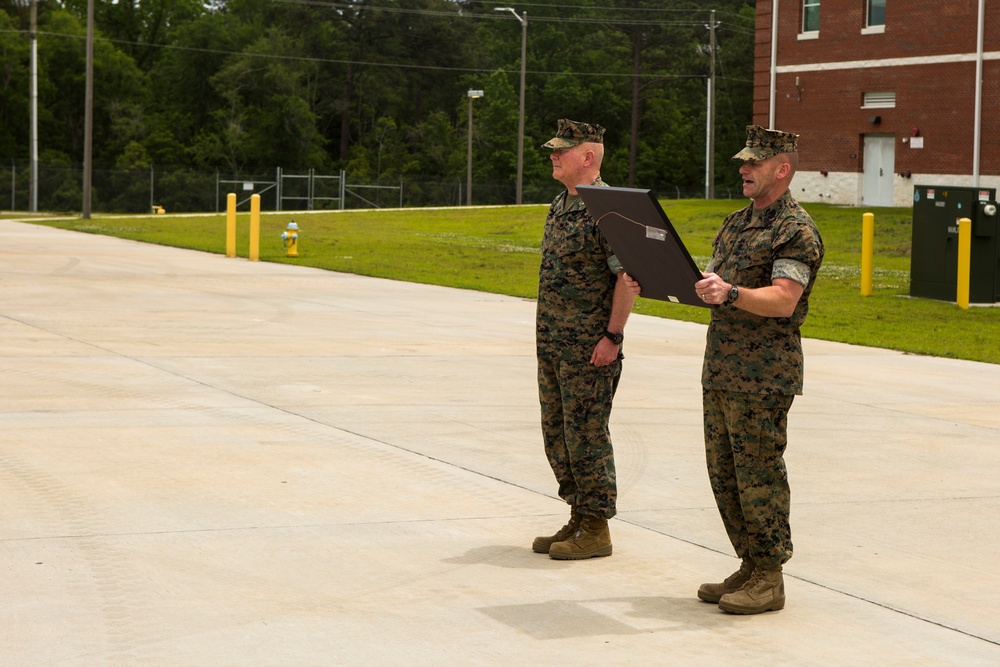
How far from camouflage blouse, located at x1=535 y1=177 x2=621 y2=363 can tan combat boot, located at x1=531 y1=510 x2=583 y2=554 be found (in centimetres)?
77

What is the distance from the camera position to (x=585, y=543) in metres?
6.66

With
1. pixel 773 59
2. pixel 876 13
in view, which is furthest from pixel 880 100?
pixel 773 59

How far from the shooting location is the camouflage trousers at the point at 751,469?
227 inches

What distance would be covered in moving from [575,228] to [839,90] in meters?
41.5

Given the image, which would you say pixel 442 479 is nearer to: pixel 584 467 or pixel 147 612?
pixel 584 467

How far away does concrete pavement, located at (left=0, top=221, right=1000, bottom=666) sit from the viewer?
550 centimetres

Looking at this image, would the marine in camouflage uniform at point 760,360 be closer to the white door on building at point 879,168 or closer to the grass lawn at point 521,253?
the grass lawn at point 521,253

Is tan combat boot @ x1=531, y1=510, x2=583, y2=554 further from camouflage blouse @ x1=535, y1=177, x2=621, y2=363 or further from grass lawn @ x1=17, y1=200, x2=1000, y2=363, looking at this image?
grass lawn @ x1=17, y1=200, x2=1000, y2=363

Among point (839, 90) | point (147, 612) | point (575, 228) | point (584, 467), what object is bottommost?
point (147, 612)

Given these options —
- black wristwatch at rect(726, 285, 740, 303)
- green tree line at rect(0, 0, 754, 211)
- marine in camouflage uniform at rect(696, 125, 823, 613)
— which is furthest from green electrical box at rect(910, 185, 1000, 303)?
green tree line at rect(0, 0, 754, 211)

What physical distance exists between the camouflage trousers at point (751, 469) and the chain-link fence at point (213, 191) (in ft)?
186

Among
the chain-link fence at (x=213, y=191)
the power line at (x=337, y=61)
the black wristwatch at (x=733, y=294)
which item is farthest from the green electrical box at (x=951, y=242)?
the power line at (x=337, y=61)

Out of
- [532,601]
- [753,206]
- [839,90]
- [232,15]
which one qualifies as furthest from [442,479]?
[232,15]

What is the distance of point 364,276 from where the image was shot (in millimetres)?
24469
